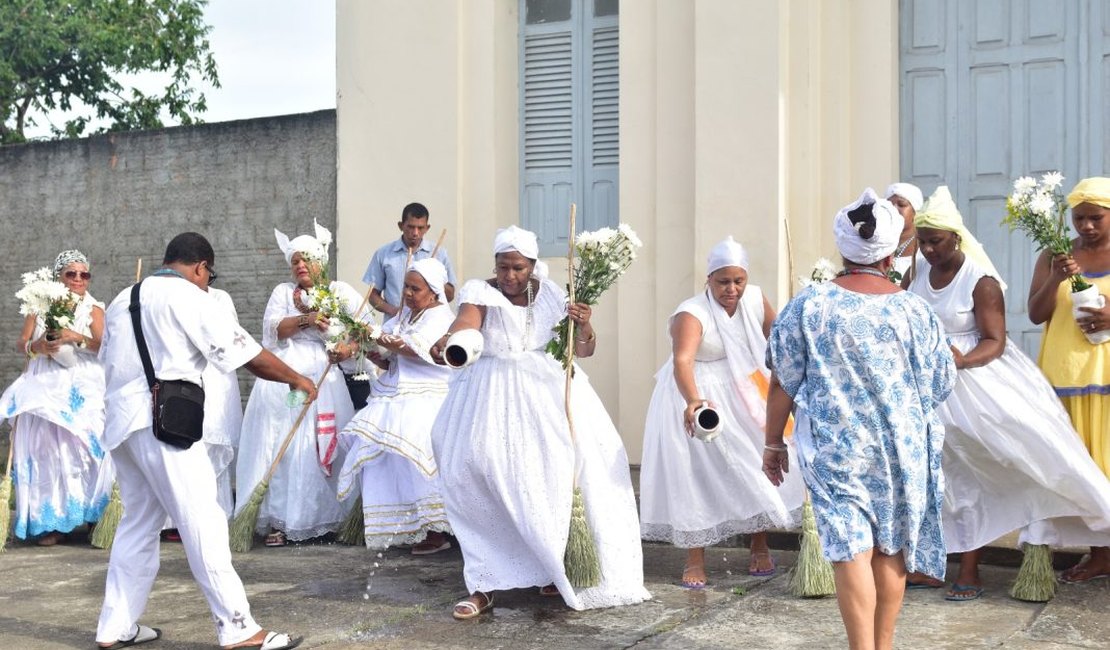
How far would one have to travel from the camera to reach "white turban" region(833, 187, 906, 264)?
16.1 ft

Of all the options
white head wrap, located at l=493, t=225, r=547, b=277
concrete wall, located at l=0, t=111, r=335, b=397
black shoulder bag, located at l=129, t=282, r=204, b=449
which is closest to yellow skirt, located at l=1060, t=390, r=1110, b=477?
white head wrap, located at l=493, t=225, r=547, b=277

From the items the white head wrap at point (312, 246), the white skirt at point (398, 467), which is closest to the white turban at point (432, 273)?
the white skirt at point (398, 467)

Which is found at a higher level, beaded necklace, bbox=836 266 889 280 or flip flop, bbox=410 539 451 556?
beaded necklace, bbox=836 266 889 280

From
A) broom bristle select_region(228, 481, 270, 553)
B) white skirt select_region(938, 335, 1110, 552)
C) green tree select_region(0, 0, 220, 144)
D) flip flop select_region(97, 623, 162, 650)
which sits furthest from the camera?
green tree select_region(0, 0, 220, 144)

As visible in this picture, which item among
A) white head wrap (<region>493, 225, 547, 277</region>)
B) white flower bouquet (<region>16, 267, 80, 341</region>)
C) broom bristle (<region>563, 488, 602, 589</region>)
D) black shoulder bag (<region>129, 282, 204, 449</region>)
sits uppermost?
white head wrap (<region>493, 225, 547, 277</region>)

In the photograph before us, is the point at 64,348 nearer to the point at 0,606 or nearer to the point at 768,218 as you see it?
the point at 0,606

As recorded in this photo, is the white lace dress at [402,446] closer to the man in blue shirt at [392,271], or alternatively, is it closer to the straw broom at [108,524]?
the man in blue shirt at [392,271]

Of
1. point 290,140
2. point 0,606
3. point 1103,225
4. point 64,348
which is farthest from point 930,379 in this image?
point 290,140

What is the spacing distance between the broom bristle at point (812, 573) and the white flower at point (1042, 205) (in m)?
1.77

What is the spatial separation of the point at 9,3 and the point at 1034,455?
1743 cm

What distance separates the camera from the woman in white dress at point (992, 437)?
20.7 ft

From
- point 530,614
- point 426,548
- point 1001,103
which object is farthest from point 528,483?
point 1001,103

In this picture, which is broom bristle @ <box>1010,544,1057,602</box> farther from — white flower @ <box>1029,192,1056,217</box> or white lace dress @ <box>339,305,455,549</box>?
white lace dress @ <box>339,305,455,549</box>

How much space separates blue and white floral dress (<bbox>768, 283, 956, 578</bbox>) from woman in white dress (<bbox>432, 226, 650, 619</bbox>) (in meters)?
1.83
